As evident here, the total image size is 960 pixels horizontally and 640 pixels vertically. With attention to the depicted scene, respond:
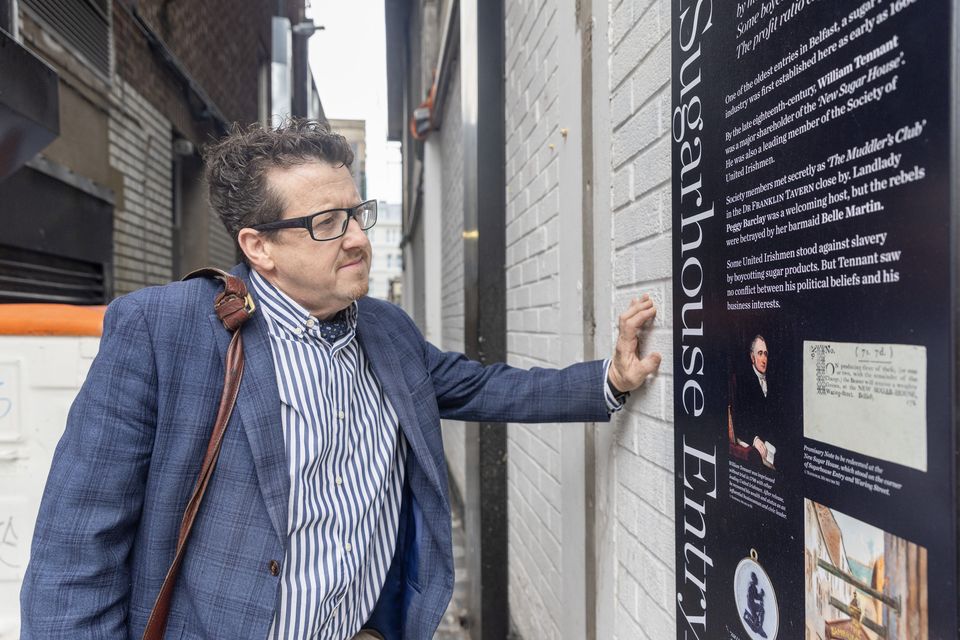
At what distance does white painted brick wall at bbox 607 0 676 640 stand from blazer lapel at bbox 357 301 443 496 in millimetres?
521

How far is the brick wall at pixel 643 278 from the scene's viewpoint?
59.8 inches

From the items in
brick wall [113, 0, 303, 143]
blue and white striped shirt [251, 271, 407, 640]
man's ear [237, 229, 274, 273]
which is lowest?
blue and white striped shirt [251, 271, 407, 640]

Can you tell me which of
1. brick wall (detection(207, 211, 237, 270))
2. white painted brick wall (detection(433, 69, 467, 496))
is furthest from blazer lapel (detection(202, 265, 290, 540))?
brick wall (detection(207, 211, 237, 270))

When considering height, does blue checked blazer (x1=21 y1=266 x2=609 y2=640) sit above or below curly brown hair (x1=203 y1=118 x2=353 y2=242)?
below

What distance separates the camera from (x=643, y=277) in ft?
5.41

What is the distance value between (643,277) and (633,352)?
0.61 ft

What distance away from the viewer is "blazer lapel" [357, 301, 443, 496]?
1818mm

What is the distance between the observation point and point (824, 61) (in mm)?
901

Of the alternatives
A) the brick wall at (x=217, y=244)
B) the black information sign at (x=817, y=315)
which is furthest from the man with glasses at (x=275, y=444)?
the brick wall at (x=217, y=244)

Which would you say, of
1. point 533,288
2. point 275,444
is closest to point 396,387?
point 275,444

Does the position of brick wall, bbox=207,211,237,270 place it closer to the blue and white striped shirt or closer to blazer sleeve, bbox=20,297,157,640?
the blue and white striped shirt

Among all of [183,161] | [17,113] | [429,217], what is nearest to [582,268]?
[17,113]

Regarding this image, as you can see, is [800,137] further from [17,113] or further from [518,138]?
[17,113]

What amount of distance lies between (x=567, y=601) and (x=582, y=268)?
1146 millimetres
